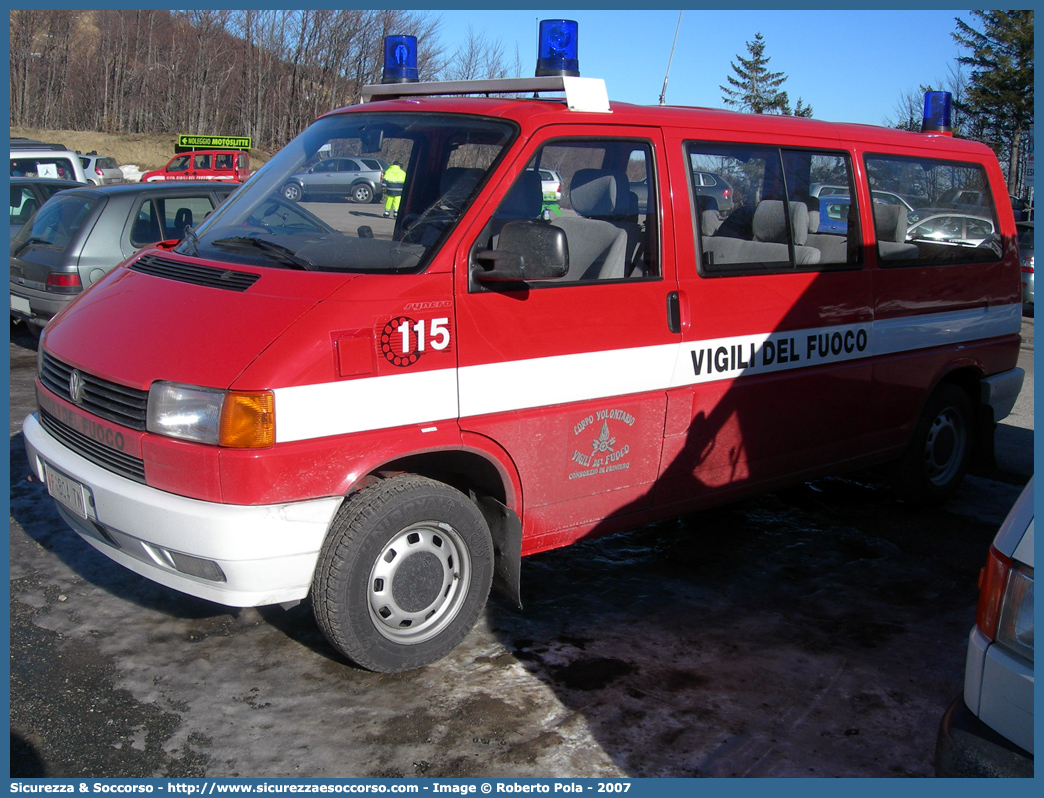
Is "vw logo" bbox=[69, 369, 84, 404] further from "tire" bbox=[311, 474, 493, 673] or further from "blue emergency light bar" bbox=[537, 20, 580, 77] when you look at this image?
"blue emergency light bar" bbox=[537, 20, 580, 77]

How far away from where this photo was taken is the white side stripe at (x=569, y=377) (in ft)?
10.6

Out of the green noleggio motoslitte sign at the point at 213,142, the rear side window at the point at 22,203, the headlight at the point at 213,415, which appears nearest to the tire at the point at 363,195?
the headlight at the point at 213,415

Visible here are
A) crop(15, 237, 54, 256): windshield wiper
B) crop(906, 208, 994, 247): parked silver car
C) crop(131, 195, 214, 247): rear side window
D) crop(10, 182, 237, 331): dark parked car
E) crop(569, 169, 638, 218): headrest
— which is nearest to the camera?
crop(569, 169, 638, 218): headrest

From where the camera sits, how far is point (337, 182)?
159 inches

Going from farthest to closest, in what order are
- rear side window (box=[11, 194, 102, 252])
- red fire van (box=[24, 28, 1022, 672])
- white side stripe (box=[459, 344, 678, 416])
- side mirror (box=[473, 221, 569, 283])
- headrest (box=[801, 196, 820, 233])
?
rear side window (box=[11, 194, 102, 252]) < headrest (box=[801, 196, 820, 233]) < white side stripe (box=[459, 344, 678, 416]) < side mirror (box=[473, 221, 569, 283]) < red fire van (box=[24, 28, 1022, 672])

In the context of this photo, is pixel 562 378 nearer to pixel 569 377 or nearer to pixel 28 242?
pixel 569 377

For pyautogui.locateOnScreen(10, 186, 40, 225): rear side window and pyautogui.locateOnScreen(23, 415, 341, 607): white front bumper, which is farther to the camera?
pyautogui.locateOnScreen(10, 186, 40, 225): rear side window

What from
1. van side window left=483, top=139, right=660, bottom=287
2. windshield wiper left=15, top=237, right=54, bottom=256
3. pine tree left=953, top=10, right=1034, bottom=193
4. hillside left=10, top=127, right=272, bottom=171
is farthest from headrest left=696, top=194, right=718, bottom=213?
hillside left=10, top=127, right=272, bottom=171

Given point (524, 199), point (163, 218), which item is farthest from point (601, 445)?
point (163, 218)

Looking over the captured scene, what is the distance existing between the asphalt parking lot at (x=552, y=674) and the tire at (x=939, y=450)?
623 mm

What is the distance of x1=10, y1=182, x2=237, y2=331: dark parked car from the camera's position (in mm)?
8648

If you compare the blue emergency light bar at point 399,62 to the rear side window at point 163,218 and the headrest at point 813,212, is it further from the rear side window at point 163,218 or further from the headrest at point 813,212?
the rear side window at point 163,218

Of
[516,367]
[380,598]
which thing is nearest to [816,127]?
[516,367]

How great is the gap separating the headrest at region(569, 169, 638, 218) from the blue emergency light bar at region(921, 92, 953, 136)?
3.01 metres
